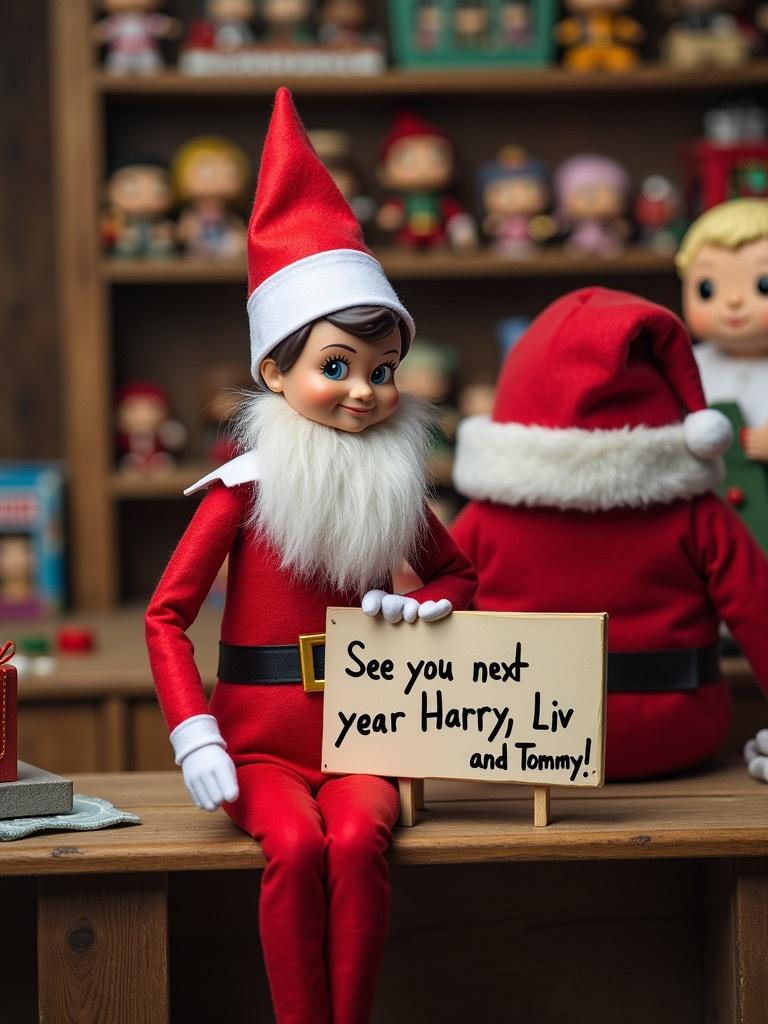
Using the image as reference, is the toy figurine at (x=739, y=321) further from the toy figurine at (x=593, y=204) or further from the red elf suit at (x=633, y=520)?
the toy figurine at (x=593, y=204)

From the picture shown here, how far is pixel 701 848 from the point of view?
1184 mm

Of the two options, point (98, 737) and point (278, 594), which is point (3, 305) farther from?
point (278, 594)

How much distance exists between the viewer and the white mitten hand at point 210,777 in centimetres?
112

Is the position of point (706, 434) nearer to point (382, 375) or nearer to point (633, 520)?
point (633, 520)

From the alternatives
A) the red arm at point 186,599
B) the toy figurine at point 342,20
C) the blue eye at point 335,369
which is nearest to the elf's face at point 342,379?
the blue eye at point 335,369

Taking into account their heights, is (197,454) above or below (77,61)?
below

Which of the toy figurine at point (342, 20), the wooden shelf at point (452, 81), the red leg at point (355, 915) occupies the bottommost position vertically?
the red leg at point (355, 915)

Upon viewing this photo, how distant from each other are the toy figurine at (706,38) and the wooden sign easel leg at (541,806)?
1.68m

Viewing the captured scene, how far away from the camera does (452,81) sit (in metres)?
2.48

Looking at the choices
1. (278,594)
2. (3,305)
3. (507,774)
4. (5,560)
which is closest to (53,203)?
(3,305)

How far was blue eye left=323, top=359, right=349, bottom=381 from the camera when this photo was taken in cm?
122

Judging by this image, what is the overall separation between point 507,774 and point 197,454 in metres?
1.68

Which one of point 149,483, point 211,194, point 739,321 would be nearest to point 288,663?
point 739,321

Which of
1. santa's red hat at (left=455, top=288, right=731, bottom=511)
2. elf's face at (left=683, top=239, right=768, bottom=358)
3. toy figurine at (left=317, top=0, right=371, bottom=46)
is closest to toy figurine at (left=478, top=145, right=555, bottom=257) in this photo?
toy figurine at (left=317, top=0, right=371, bottom=46)
